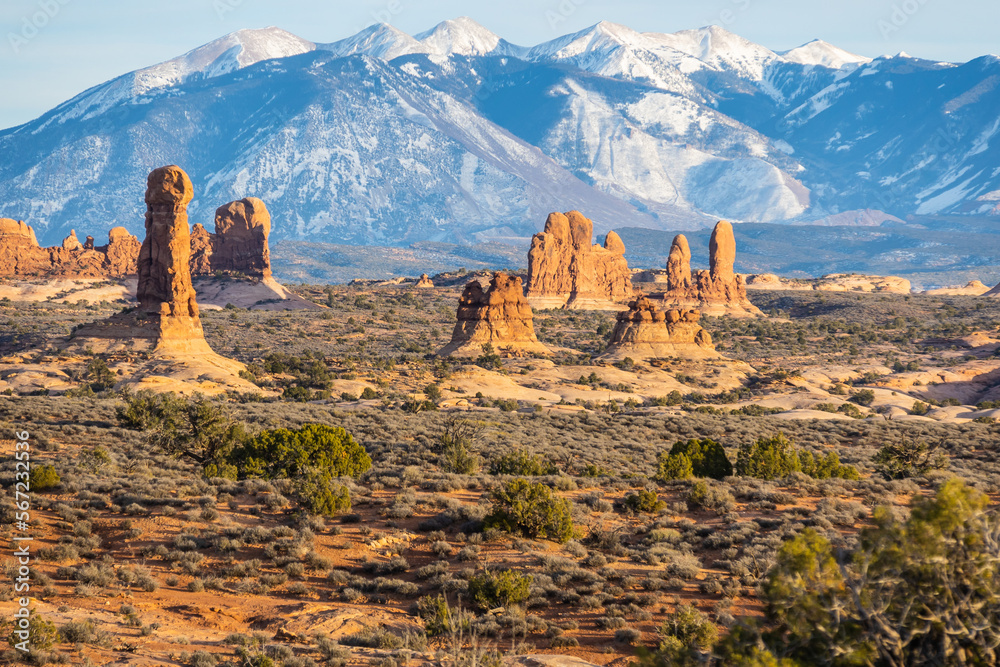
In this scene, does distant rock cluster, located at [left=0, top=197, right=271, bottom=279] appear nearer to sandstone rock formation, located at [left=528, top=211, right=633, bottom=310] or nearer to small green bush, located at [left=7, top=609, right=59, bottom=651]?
sandstone rock formation, located at [left=528, top=211, right=633, bottom=310]

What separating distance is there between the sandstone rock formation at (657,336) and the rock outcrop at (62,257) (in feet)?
231

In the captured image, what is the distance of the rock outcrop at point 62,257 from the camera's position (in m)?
111

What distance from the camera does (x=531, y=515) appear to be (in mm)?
17906

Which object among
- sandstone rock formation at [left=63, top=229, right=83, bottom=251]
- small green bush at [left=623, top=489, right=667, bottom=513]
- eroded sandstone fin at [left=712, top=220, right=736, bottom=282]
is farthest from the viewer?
sandstone rock formation at [left=63, top=229, right=83, bottom=251]

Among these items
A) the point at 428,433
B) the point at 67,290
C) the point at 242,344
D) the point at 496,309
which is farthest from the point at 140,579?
the point at 67,290

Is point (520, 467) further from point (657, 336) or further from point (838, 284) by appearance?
point (838, 284)

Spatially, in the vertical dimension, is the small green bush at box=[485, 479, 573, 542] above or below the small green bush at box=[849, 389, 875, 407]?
above

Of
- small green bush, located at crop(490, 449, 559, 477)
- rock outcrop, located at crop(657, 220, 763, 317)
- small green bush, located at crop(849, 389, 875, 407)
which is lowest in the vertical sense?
small green bush, located at crop(849, 389, 875, 407)

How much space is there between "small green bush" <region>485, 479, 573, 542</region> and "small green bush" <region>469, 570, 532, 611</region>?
3.25 m

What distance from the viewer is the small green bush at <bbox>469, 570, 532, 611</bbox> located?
1413 centimetres

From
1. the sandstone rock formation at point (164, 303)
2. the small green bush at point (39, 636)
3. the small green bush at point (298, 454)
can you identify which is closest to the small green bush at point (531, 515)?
the small green bush at point (298, 454)

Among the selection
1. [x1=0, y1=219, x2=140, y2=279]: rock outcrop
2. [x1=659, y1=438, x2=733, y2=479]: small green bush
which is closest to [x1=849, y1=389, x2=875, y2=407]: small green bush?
[x1=659, y1=438, x2=733, y2=479]: small green bush

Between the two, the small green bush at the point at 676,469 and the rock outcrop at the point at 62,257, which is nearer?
the small green bush at the point at 676,469

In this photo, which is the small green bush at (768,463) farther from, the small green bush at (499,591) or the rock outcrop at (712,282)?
the rock outcrop at (712,282)
